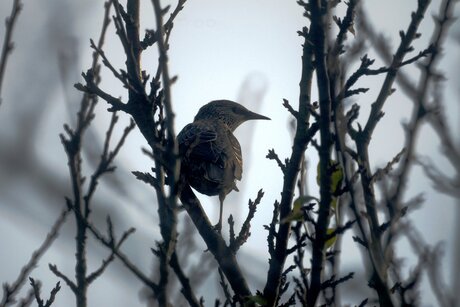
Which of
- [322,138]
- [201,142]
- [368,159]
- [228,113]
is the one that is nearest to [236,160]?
[201,142]

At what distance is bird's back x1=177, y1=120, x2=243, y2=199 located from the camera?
612cm

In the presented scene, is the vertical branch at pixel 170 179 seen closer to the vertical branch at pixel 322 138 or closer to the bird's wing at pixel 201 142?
the vertical branch at pixel 322 138

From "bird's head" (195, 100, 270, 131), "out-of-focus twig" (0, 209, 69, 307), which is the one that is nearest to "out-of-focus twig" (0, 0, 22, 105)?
"out-of-focus twig" (0, 209, 69, 307)

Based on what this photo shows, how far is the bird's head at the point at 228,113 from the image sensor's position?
8.94 meters

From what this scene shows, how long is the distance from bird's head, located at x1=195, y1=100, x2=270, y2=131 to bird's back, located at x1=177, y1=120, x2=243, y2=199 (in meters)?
1.97

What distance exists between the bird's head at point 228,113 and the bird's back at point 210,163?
6.46ft

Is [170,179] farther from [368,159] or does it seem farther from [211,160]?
[211,160]

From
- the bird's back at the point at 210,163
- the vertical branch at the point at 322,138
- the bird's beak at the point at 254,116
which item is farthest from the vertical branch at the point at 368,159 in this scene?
the bird's beak at the point at 254,116

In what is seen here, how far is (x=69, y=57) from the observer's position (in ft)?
15.4

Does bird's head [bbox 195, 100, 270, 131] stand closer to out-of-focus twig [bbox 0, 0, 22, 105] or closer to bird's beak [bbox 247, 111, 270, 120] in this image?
bird's beak [bbox 247, 111, 270, 120]

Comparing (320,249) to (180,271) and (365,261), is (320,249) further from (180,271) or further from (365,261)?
(365,261)

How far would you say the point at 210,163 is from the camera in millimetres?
6281

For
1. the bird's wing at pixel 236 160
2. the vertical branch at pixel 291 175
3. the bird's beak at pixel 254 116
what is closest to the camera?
the vertical branch at pixel 291 175

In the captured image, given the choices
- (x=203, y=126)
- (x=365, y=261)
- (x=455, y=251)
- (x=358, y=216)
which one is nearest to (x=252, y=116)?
(x=203, y=126)
